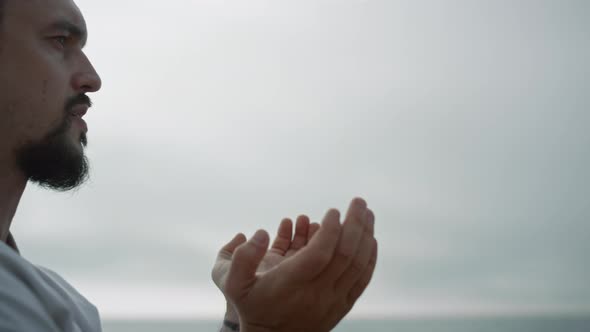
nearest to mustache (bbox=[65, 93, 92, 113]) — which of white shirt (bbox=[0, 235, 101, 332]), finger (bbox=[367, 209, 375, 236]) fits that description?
white shirt (bbox=[0, 235, 101, 332])

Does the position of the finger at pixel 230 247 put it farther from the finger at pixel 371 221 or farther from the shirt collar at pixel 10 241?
the shirt collar at pixel 10 241

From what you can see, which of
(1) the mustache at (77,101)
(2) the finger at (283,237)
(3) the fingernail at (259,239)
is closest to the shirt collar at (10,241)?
(1) the mustache at (77,101)

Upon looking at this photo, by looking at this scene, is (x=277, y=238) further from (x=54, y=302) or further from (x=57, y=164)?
(x=57, y=164)

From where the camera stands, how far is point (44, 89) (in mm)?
3375

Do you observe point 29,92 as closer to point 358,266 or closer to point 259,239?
point 259,239

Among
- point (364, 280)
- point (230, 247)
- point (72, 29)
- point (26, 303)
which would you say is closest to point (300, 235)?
point (230, 247)

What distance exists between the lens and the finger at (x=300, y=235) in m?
2.90

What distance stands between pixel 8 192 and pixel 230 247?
1449 mm

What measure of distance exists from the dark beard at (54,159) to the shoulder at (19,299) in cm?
74

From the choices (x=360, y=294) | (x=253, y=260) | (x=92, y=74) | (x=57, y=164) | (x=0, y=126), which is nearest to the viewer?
(x=253, y=260)

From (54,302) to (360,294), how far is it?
1.54 metres

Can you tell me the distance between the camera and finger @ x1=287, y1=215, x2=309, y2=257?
9.53ft

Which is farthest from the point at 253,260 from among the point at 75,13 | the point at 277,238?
the point at 75,13

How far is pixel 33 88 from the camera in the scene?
3.34 metres
